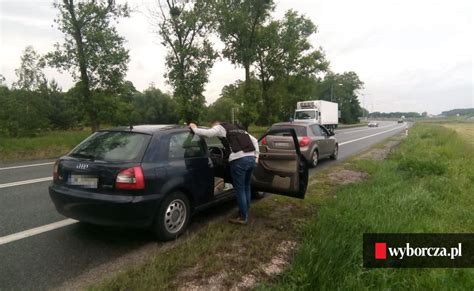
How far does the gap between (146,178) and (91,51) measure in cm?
1507

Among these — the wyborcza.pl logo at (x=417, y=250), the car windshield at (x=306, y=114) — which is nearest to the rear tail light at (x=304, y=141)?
the wyborcza.pl logo at (x=417, y=250)

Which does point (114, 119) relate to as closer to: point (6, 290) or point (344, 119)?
point (6, 290)

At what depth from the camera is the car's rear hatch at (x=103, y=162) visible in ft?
12.4

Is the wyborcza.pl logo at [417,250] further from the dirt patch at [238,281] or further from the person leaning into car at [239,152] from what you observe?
the person leaning into car at [239,152]

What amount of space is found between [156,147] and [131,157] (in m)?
0.35

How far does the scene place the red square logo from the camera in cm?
346

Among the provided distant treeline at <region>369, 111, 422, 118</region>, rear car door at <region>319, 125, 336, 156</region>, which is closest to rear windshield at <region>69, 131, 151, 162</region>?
rear car door at <region>319, 125, 336, 156</region>

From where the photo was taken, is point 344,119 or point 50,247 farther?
point 344,119

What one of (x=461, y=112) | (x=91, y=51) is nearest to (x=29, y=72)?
(x=91, y=51)

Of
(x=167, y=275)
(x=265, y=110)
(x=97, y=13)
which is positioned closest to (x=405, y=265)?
(x=167, y=275)

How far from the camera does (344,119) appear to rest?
8425 centimetres

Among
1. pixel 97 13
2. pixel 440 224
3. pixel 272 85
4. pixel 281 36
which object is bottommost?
pixel 440 224

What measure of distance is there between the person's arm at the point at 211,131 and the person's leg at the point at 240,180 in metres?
0.46

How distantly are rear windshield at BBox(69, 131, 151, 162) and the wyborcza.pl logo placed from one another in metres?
2.97
